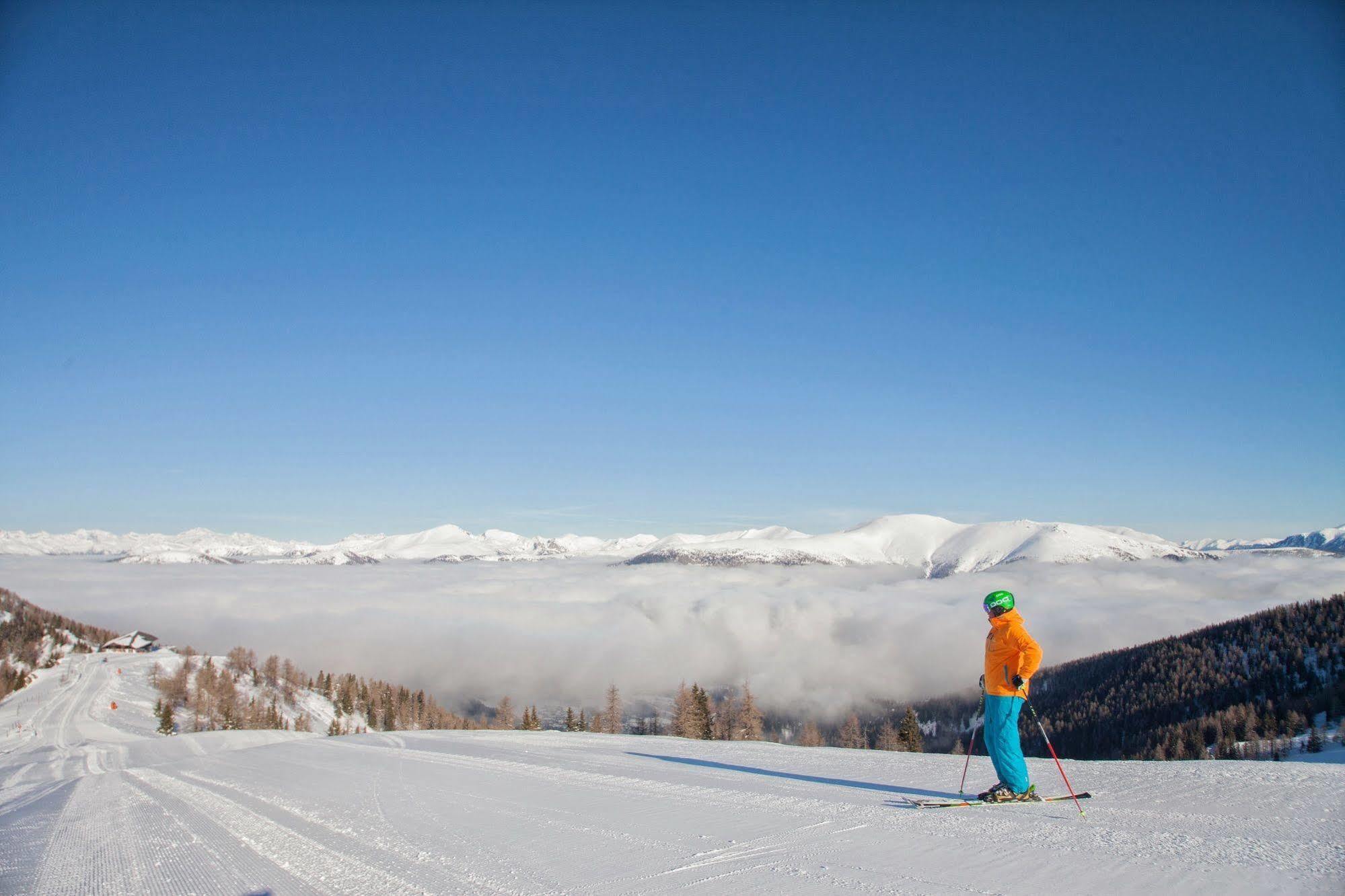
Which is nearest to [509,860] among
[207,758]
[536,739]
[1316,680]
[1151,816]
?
[1151,816]

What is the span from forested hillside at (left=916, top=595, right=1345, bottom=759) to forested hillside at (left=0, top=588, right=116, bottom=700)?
513ft

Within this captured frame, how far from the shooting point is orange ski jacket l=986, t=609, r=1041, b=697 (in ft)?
23.0

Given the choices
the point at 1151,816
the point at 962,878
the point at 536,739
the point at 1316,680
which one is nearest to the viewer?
the point at 962,878

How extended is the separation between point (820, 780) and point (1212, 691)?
15127cm

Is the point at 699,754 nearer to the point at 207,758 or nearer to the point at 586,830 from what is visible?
the point at 586,830

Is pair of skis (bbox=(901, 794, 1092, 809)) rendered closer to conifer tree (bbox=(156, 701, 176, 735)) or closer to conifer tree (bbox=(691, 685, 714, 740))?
conifer tree (bbox=(691, 685, 714, 740))

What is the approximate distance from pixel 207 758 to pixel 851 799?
1163 cm

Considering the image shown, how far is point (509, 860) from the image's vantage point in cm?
484

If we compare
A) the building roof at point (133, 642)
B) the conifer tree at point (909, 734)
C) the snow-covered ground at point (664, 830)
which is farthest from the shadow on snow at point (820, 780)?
the building roof at point (133, 642)

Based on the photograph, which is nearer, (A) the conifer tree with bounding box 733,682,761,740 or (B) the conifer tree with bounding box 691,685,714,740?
(B) the conifer tree with bounding box 691,685,714,740

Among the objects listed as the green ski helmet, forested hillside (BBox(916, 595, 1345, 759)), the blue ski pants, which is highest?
the green ski helmet

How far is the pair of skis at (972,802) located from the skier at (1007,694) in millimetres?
75

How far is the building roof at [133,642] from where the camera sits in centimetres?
12904

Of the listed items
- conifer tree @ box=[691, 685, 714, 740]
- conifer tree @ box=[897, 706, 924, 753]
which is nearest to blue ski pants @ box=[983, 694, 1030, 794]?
conifer tree @ box=[691, 685, 714, 740]
